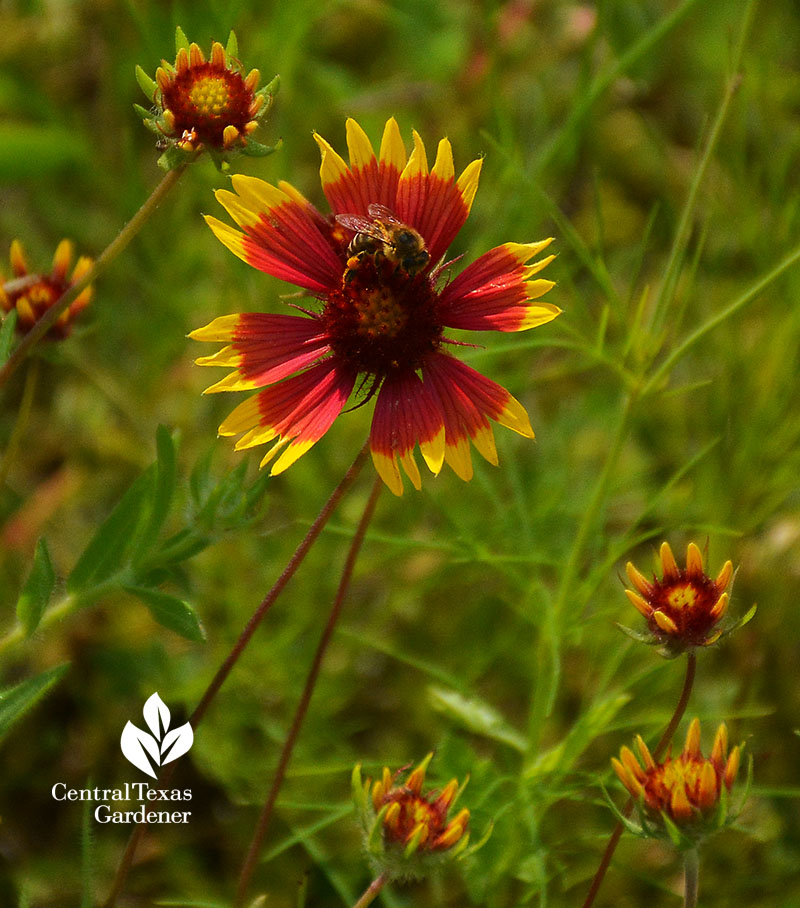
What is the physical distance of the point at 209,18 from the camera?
2.22 metres

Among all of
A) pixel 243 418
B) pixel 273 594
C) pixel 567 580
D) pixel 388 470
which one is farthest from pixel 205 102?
pixel 567 580

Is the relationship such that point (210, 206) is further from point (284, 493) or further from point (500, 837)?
point (500, 837)

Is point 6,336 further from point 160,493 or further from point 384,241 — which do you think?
point 384,241

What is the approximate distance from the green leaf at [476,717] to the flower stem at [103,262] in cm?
82

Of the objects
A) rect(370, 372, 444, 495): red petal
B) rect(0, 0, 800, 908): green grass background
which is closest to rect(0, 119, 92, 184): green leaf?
rect(0, 0, 800, 908): green grass background

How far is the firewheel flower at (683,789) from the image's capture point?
3.71ft

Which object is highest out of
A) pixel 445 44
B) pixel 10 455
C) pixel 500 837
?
pixel 445 44

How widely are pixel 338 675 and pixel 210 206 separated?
107 centimetres

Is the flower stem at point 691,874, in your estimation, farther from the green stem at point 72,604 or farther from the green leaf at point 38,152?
the green leaf at point 38,152

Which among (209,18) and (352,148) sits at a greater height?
(209,18)

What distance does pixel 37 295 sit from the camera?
151 cm

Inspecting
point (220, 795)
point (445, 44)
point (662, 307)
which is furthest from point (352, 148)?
point (445, 44)

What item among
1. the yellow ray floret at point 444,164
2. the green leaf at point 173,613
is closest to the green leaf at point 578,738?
the green leaf at point 173,613

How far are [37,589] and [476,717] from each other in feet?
2.32
